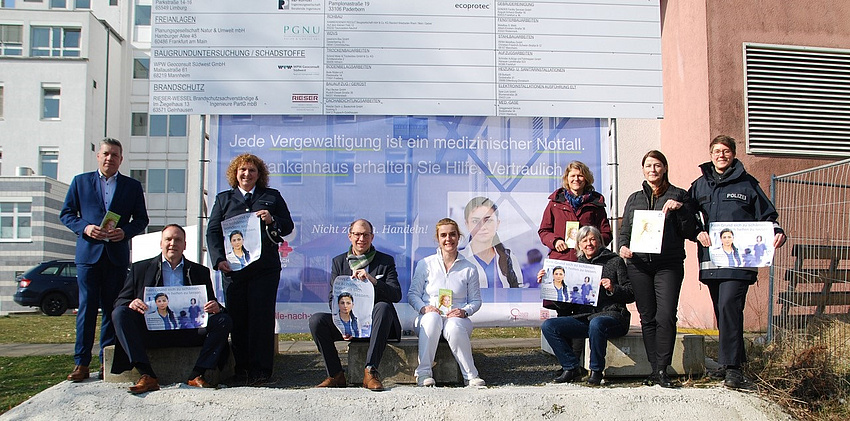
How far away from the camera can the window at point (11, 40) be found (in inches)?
1211

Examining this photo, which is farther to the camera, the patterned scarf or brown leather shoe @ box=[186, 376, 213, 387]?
the patterned scarf

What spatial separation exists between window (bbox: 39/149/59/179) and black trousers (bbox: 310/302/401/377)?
2985 centimetres

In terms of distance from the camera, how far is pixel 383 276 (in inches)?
196

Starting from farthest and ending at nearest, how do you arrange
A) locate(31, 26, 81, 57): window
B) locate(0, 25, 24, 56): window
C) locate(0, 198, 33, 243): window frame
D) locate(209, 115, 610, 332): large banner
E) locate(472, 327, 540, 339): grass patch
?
locate(31, 26, 81, 57): window
locate(0, 25, 24, 56): window
locate(0, 198, 33, 243): window frame
locate(472, 327, 540, 339): grass patch
locate(209, 115, 610, 332): large banner

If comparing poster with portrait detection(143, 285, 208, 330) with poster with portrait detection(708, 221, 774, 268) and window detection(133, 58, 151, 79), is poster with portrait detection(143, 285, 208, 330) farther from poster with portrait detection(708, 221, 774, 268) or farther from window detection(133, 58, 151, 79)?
window detection(133, 58, 151, 79)

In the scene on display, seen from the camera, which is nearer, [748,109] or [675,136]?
[748,109]

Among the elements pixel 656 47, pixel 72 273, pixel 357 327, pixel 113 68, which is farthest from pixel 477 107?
pixel 113 68

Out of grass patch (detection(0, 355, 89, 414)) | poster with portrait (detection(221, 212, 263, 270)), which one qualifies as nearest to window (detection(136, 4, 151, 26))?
grass patch (detection(0, 355, 89, 414))

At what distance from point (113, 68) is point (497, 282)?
108 ft

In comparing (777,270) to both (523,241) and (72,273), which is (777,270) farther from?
(72,273)

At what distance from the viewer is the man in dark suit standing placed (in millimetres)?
4922

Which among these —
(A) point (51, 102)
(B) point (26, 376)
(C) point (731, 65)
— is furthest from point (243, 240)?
(A) point (51, 102)

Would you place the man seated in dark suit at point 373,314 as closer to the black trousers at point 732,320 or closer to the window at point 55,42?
the black trousers at point 732,320

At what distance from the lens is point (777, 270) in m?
→ 6.52
